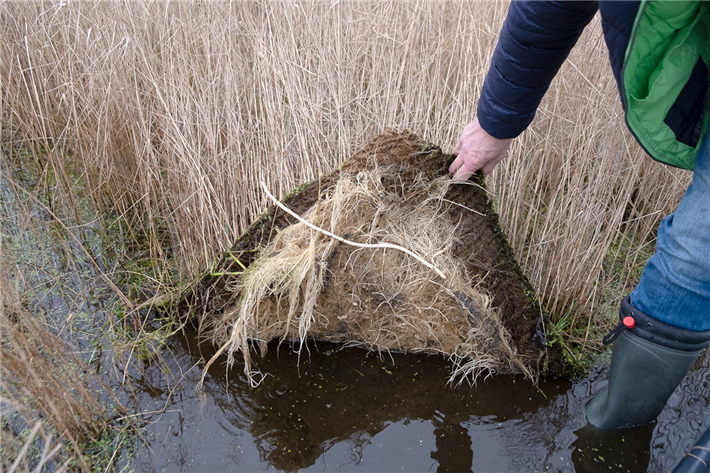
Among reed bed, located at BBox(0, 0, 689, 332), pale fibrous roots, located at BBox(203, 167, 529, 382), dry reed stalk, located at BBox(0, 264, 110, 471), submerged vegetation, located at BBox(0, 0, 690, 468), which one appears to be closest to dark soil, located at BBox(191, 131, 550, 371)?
pale fibrous roots, located at BBox(203, 167, 529, 382)

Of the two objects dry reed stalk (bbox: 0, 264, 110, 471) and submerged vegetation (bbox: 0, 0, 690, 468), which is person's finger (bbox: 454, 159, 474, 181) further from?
dry reed stalk (bbox: 0, 264, 110, 471)

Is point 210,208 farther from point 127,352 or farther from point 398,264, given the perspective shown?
point 398,264

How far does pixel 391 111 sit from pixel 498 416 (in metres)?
1.53

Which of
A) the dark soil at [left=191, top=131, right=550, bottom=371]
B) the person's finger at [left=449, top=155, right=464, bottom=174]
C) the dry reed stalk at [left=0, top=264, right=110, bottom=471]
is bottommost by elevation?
the dry reed stalk at [left=0, top=264, right=110, bottom=471]

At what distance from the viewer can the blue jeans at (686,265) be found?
1.17 meters

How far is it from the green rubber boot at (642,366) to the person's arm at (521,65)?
64 cm

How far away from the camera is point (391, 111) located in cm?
250

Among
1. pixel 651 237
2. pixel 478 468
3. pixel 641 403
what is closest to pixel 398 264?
pixel 478 468

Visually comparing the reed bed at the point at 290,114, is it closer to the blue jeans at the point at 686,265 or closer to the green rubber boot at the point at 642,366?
the green rubber boot at the point at 642,366

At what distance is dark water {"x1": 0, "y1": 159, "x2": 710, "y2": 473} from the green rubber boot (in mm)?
99

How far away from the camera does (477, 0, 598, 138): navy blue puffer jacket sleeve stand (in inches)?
47.9

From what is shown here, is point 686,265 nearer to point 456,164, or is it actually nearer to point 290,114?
point 456,164

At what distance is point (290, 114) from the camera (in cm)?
243

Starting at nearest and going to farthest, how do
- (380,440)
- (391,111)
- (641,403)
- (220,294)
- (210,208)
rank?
(641,403), (380,440), (220,294), (210,208), (391,111)
